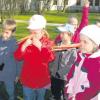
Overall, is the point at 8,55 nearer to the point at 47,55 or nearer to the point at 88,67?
the point at 47,55

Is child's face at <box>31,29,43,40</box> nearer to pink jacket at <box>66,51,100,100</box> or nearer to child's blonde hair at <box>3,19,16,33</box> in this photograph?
child's blonde hair at <box>3,19,16,33</box>

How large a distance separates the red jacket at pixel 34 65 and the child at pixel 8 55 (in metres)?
0.38

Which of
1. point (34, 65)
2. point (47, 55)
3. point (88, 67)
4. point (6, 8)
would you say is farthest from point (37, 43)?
point (6, 8)

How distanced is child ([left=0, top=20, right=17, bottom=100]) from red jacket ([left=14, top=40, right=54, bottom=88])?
0.38 metres

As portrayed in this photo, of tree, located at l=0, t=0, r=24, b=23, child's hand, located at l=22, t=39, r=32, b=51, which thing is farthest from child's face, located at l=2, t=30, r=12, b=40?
tree, located at l=0, t=0, r=24, b=23

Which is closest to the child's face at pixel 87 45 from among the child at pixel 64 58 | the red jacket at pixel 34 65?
the red jacket at pixel 34 65

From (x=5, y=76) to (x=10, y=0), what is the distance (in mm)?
14717

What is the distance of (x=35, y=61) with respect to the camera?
595 cm

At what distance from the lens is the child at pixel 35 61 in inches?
228

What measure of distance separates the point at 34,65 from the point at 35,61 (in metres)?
0.06

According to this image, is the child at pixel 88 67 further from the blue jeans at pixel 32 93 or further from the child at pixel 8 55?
the child at pixel 8 55

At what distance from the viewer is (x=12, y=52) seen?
6387 mm

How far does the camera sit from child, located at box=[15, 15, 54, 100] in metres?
5.80

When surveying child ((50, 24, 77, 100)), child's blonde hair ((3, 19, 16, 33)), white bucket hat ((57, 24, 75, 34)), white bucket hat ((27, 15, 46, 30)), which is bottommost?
child ((50, 24, 77, 100))
